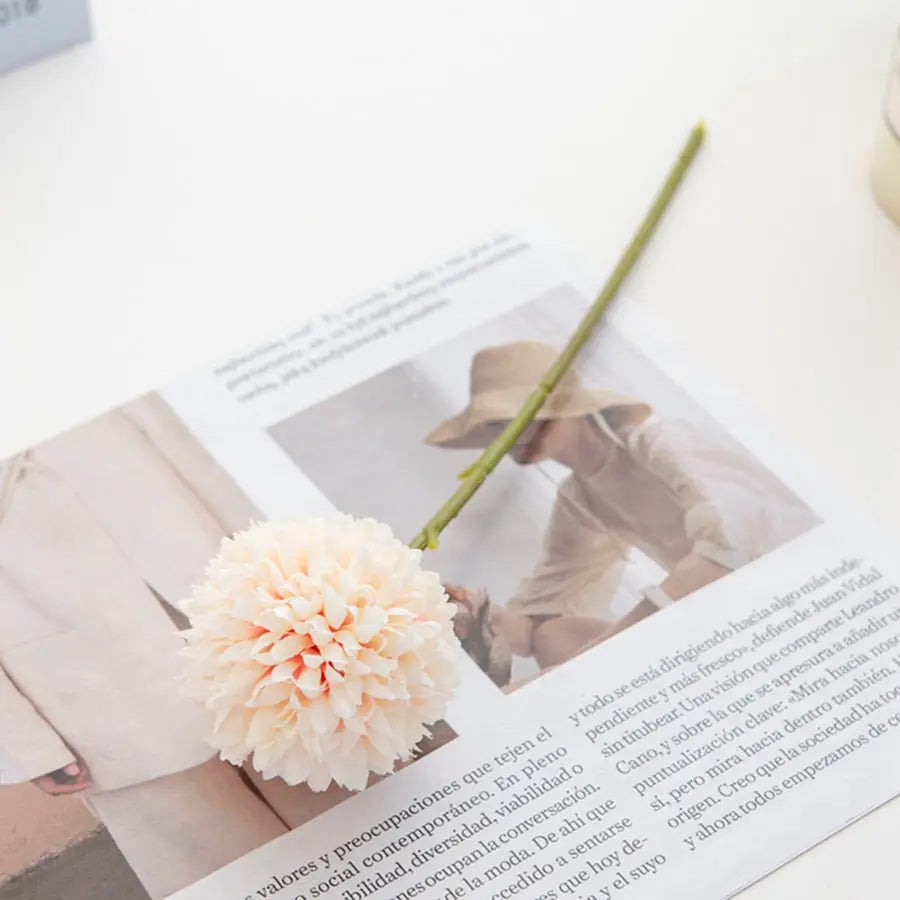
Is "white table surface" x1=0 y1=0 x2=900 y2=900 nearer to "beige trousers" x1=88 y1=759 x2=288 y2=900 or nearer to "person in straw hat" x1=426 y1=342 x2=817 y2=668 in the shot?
"person in straw hat" x1=426 y1=342 x2=817 y2=668

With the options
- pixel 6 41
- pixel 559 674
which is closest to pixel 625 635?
pixel 559 674

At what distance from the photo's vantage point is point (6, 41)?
619mm

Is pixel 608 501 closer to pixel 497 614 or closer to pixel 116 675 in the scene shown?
pixel 497 614

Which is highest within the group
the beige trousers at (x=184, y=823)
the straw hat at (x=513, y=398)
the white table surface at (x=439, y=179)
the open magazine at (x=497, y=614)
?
the white table surface at (x=439, y=179)

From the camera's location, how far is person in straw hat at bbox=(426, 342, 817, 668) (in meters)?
0.49

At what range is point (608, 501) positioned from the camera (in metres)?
0.52

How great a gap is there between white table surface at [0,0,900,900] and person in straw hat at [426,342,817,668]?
4cm

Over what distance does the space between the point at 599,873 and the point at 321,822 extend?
0.09m

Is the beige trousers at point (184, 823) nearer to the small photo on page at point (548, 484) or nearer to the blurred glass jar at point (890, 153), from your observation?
the small photo on page at point (548, 484)

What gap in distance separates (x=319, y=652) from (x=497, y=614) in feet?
0.37

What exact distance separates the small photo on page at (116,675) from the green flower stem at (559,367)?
7cm

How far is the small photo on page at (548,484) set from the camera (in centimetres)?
49

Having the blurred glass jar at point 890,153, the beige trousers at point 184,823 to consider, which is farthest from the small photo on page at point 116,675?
the blurred glass jar at point 890,153

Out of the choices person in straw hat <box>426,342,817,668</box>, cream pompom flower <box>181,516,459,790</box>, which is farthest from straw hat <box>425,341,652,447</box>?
cream pompom flower <box>181,516,459,790</box>
